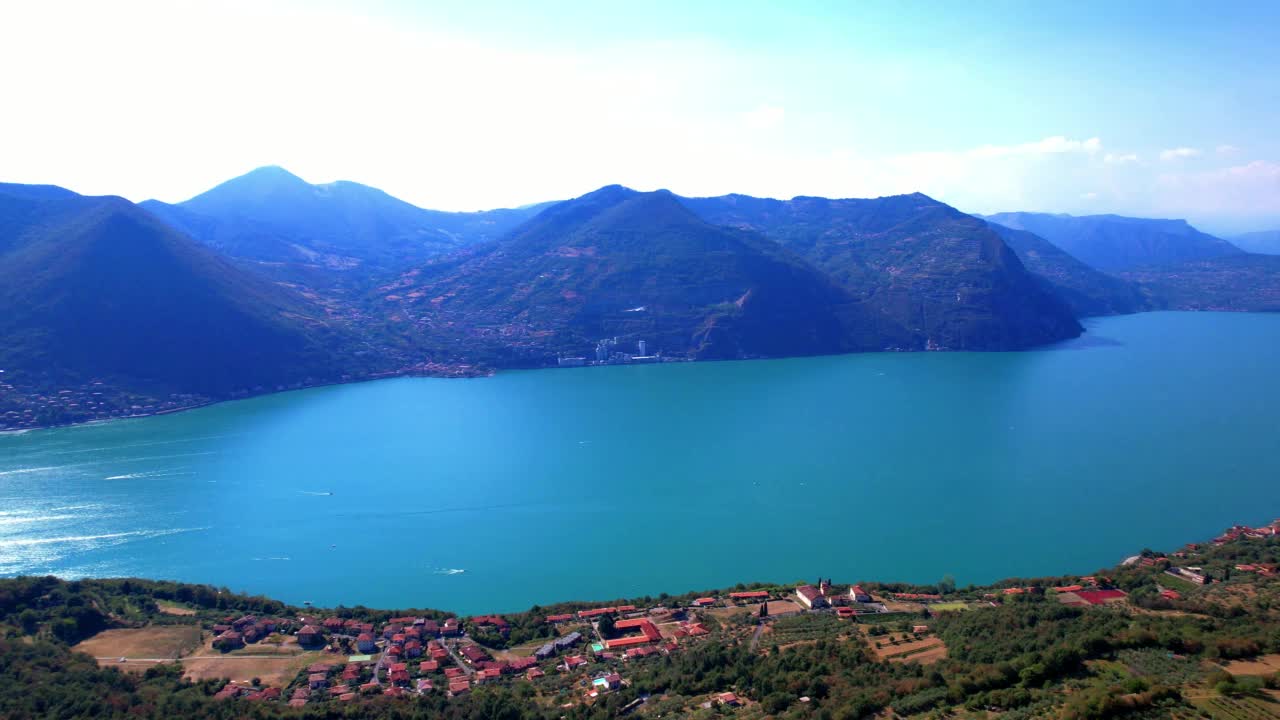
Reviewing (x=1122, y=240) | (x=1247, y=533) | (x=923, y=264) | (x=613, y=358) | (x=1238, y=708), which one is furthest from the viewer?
(x=1122, y=240)

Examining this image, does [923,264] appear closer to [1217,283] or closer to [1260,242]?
[1217,283]

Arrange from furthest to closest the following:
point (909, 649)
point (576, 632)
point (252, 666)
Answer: point (576, 632)
point (252, 666)
point (909, 649)

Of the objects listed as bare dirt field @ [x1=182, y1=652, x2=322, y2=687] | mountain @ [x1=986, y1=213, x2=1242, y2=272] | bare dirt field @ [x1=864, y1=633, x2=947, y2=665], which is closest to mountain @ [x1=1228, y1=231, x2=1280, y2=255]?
mountain @ [x1=986, y1=213, x2=1242, y2=272]

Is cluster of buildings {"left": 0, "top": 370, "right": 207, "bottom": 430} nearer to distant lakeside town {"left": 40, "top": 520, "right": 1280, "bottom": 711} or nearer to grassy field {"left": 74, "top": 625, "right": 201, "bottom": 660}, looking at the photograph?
distant lakeside town {"left": 40, "top": 520, "right": 1280, "bottom": 711}

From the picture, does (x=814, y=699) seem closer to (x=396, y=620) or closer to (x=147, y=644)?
(x=396, y=620)

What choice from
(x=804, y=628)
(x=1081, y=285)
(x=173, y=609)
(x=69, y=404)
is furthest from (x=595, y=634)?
(x=1081, y=285)

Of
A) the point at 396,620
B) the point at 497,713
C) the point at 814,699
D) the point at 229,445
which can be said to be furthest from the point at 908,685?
the point at 229,445
